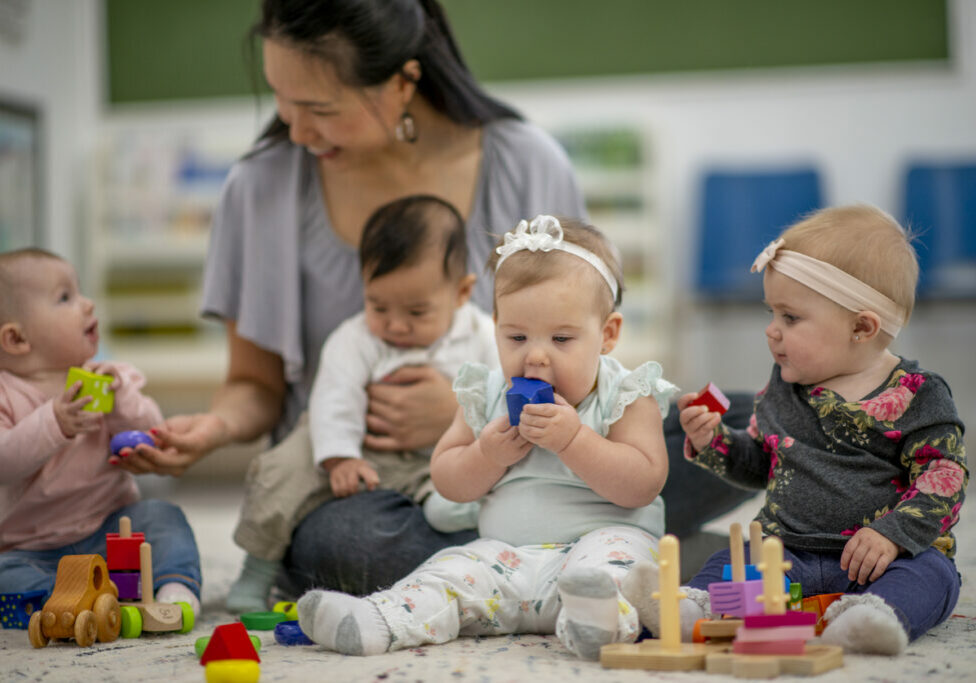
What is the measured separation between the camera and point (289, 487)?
5.28 ft

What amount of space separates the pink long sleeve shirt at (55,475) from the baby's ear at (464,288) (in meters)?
0.52

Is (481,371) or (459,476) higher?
(481,371)

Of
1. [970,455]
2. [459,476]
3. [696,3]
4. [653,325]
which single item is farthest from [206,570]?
[696,3]

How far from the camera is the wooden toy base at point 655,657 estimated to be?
3.49 ft

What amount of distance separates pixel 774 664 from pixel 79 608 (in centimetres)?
82

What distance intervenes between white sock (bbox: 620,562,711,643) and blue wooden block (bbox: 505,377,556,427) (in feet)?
0.75

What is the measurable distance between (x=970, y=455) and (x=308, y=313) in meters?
2.94

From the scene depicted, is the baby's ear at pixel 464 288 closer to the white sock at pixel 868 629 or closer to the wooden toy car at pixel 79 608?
the wooden toy car at pixel 79 608

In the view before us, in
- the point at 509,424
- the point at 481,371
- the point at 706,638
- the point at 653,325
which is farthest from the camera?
the point at 653,325

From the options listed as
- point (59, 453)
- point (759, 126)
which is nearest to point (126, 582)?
point (59, 453)

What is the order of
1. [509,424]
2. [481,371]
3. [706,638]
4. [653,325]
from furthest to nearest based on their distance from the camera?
[653,325], [481,371], [509,424], [706,638]

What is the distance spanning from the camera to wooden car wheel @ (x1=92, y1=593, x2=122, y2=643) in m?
1.30

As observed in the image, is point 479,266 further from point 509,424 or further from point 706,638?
point 706,638

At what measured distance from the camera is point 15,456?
1.44 meters
